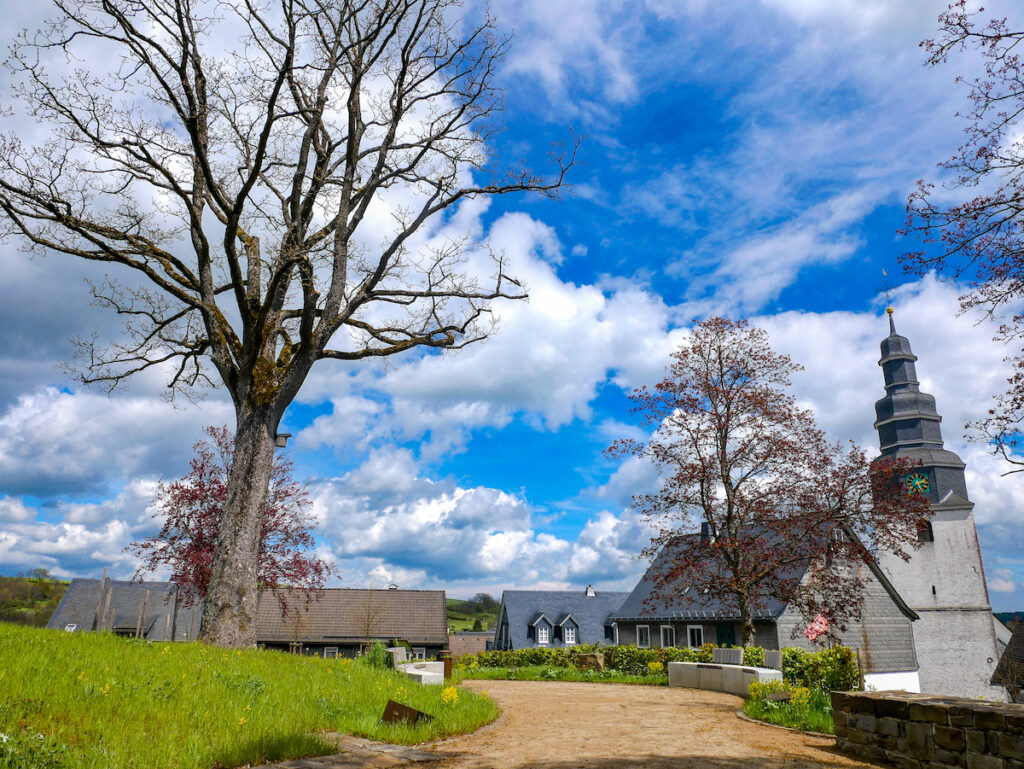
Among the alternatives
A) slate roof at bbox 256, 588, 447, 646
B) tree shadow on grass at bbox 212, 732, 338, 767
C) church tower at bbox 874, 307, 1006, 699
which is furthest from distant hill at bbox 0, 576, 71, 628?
church tower at bbox 874, 307, 1006, 699

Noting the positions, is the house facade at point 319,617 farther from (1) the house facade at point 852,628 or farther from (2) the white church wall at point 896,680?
(2) the white church wall at point 896,680

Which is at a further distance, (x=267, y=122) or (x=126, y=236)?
(x=126, y=236)

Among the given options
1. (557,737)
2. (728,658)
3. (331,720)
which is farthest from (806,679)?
(331,720)

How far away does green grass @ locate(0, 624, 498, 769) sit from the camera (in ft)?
17.4

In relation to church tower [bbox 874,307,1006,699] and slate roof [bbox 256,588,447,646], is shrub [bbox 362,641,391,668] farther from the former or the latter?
church tower [bbox 874,307,1006,699]

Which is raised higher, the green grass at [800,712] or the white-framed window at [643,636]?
the green grass at [800,712]

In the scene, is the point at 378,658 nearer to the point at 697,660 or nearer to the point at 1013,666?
the point at 697,660

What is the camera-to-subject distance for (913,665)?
102ft

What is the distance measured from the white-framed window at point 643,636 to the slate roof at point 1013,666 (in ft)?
54.8

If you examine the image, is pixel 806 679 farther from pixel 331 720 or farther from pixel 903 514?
pixel 331 720

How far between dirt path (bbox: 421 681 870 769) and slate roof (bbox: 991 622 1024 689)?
27755 mm

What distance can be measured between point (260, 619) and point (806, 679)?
128 ft

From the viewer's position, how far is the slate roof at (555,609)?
49.8 metres

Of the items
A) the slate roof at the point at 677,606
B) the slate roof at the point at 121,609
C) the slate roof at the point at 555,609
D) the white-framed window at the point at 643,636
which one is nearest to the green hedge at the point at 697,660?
the slate roof at the point at 677,606
